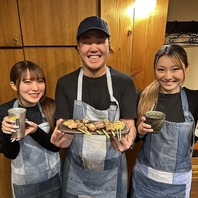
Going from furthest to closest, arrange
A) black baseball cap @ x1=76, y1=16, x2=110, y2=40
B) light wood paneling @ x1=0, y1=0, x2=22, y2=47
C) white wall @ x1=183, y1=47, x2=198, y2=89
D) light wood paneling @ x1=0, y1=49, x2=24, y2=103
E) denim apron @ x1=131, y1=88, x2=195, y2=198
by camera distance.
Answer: white wall @ x1=183, y1=47, x2=198, y2=89
light wood paneling @ x1=0, y1=49, x2=24, y2=103
light wood paneling @ x1=0, y1=0, x2=22, y2=47
denim apron @ x1=131, y1=88, x2=195, y2=198
black baseball cap @ x1=76, y1=16, x2=110, y2=40

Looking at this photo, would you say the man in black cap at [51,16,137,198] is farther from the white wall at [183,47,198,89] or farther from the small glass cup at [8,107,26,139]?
the white wall at [183,47,198,89]

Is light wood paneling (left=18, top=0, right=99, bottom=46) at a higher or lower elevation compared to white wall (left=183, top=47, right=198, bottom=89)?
higher

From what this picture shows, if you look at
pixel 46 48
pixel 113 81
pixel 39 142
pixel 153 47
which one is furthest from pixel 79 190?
pixel 153 47

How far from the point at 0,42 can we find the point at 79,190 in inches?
52.8

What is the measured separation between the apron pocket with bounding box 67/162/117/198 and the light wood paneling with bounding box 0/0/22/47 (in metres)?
1.10

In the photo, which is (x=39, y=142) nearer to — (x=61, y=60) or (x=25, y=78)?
(x=25, y=78)

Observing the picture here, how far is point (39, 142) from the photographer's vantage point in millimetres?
1404

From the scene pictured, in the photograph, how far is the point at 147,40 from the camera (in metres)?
1.70

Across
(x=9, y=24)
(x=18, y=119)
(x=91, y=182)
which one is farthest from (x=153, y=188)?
Answer: (x=9, y=24)

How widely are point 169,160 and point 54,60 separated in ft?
3.99

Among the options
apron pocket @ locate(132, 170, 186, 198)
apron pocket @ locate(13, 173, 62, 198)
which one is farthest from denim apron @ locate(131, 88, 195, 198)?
apron pocket @ locate(13, 173, 62, 198)

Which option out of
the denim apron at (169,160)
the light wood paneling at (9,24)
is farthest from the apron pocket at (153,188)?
the light wood paneling at (9,24)

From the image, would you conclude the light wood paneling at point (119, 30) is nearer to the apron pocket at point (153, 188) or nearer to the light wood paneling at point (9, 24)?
the light wood paneling at point (9, 24)

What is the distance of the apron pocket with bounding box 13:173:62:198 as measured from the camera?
1.47 m
